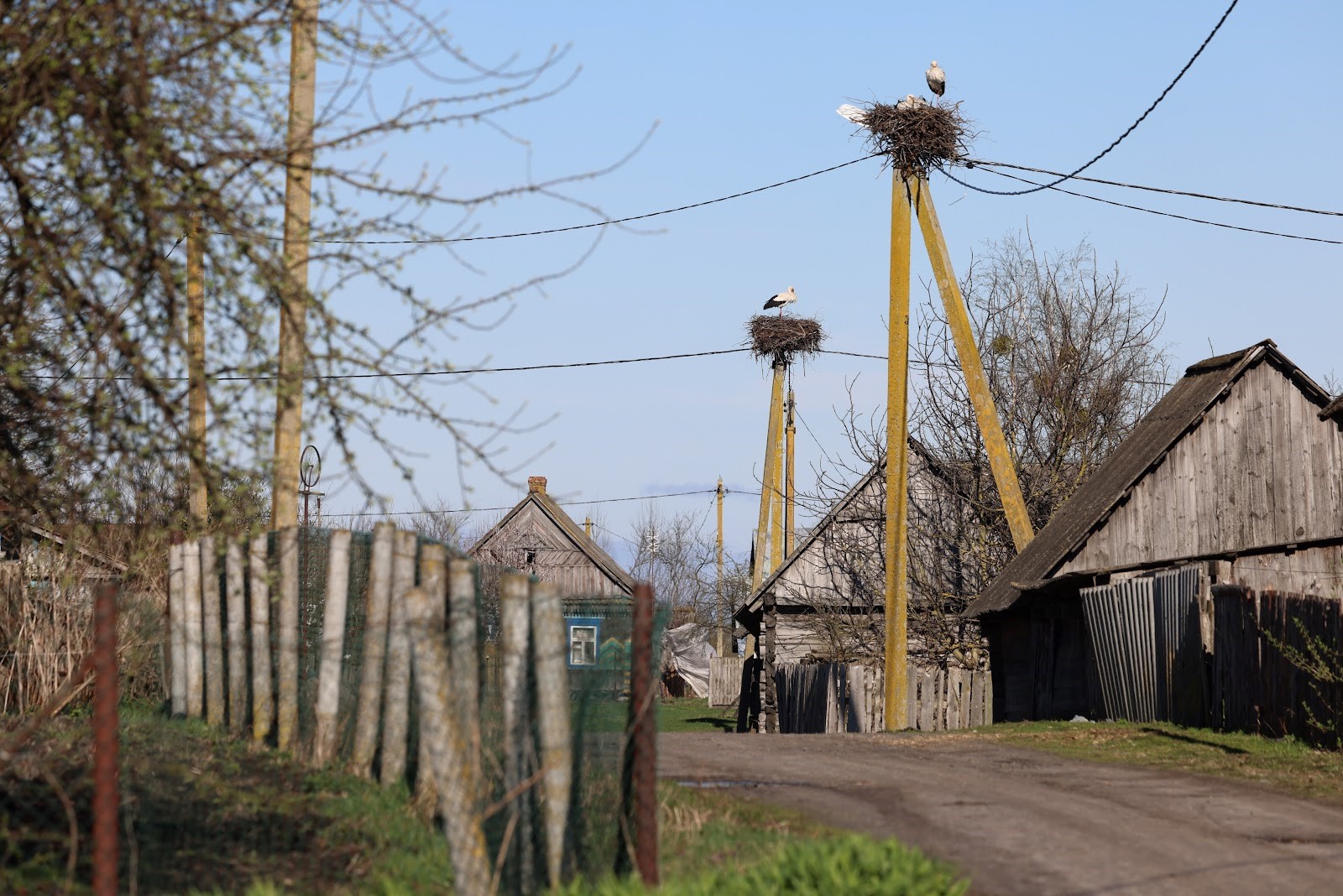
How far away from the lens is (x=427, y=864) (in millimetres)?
6965

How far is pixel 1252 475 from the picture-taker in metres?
21.3

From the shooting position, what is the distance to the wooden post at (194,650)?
37.4 feet

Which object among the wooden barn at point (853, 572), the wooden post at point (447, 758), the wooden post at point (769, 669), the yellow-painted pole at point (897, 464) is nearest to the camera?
the wooden post at point (447, 758)

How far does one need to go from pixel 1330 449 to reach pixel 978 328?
9.54 m

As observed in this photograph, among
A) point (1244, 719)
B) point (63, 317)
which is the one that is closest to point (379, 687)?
point (63, 317)

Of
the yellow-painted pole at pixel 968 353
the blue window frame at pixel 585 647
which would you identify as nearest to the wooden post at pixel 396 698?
the blue window frame at pixel 585 647

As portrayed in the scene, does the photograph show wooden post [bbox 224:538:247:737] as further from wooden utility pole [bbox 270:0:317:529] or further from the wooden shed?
the wooden shed

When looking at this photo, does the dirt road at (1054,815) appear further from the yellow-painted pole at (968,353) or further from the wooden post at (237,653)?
the yellow-painted pole at (968,353)

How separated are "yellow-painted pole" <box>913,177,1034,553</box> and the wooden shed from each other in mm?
24936

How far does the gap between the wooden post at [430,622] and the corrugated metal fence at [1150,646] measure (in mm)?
10276

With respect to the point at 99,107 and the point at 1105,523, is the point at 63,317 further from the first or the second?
the point at 1105,523

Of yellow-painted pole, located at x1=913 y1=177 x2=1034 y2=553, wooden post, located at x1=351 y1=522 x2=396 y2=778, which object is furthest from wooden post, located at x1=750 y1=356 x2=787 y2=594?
wooden post, located at x1=351 y1=522 x2=396 y2=778

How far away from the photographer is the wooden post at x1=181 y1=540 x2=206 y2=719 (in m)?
11.4

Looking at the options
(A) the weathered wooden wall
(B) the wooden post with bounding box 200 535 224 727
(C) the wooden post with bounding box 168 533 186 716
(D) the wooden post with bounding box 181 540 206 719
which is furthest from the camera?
(A) the weathered wooden wall
